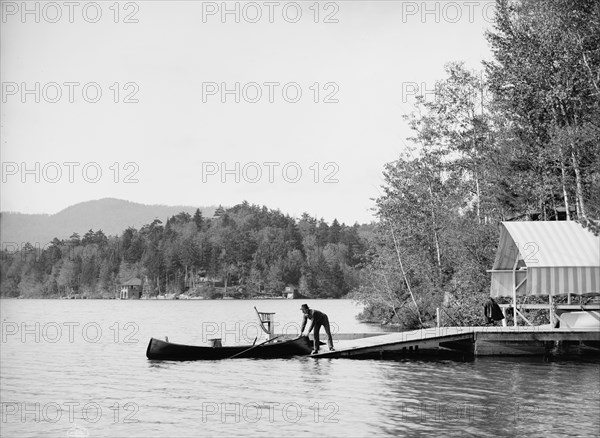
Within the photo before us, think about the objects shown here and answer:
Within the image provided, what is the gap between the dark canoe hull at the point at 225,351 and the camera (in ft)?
104

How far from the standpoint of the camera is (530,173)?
37.7 metres

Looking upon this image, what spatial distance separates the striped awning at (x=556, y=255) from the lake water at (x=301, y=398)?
2.85 m

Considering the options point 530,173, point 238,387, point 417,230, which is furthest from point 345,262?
point 238,387

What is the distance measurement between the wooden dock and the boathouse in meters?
1.15

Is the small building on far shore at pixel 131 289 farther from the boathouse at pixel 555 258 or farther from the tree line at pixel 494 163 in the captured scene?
the boathouse at pixel 555 258

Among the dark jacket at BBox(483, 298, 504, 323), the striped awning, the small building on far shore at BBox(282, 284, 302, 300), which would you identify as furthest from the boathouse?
the small building on far shore at BBox(282, 284, 302, 300)

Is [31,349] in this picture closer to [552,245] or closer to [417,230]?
[417,230]

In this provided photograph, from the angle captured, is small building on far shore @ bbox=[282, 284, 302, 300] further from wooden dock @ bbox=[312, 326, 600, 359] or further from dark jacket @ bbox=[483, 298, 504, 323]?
wooden dock @ bbox=[312, 326, 600, 359]

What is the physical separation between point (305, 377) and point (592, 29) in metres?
19.4

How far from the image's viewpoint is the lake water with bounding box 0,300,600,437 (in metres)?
18.2

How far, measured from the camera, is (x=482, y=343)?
102ft

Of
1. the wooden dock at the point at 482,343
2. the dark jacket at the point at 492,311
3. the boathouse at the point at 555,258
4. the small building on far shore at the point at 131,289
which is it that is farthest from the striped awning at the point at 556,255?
the small building on far shore at the point at 131,289

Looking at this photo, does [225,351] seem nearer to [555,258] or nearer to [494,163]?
[555,258]

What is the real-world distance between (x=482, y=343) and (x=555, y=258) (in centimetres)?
416
